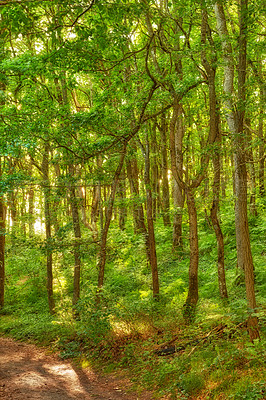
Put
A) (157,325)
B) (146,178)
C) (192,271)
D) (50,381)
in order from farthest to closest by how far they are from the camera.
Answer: (146,178) → (157,325) → (192,271) → (50,381)

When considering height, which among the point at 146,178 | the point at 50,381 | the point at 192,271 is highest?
the point at 146,178

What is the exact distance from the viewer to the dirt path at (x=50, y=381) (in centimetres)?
679

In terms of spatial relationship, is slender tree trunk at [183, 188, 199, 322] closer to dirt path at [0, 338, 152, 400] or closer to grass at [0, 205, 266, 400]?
grass at [0, 205, 266, 400]

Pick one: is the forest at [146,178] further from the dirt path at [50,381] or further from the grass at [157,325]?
the dirt path at [50,381]

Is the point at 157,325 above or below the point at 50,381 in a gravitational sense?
above

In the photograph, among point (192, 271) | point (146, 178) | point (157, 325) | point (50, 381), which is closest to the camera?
point (50, 381)

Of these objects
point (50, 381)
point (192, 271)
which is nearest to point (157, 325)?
point (192, 271)

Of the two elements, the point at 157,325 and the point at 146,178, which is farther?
the point at 146,178

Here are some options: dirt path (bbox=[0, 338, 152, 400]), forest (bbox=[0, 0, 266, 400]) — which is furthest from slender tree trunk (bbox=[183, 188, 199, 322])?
dirt path (bbox=[0, 338, 152, 400])

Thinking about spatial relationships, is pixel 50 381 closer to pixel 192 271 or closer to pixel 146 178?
pixel 192 271

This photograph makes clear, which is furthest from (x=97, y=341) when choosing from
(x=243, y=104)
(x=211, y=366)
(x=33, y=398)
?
(x=243, y=104)

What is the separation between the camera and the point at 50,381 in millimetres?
7785

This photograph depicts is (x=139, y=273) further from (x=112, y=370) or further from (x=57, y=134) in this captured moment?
(x=57, y=134)

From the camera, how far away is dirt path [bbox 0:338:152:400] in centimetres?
679
